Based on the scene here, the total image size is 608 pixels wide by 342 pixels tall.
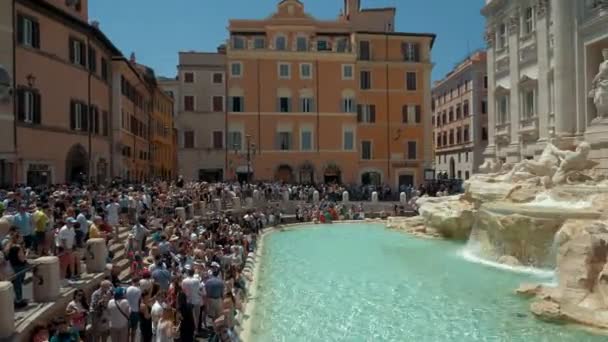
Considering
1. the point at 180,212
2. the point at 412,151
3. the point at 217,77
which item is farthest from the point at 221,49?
the point at 180,212

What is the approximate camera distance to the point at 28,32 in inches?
918

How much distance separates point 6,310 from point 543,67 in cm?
2693

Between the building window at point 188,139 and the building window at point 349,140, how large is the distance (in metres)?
13.3

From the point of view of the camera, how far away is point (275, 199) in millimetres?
35812

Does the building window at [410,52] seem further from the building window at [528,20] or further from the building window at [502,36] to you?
the building window at [528,20]

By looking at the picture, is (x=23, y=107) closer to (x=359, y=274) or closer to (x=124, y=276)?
(x=124, y=276)

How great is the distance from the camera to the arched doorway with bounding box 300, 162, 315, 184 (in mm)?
45812

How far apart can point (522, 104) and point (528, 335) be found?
2140cm

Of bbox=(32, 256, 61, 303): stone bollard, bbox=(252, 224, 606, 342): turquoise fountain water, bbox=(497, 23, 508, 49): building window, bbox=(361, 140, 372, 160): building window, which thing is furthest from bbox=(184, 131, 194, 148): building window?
bbox=(32, 256, 61, 303): stone bollard

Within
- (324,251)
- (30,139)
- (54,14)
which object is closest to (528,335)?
(324,251)

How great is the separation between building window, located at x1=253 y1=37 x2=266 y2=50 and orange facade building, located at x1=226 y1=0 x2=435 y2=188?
0.08 metres

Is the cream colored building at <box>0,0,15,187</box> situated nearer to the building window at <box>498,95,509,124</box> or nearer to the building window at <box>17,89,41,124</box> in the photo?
the building window at <box>17,89,41,124</box>

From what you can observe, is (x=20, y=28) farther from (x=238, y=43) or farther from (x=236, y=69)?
(x=238, y=43)


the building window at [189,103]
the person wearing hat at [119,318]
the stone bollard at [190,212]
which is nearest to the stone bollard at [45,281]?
the person wearing hat at [119,318]
